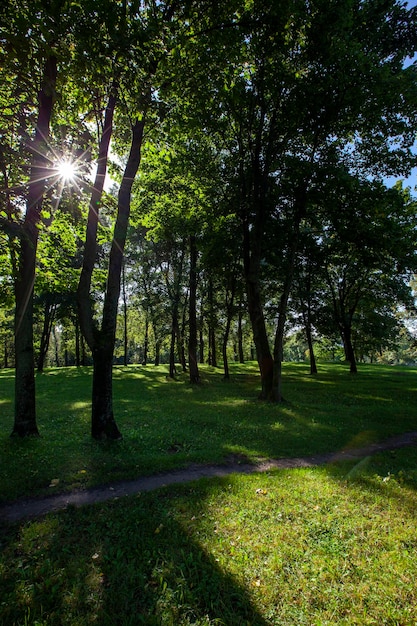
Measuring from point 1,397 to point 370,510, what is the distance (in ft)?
62.2

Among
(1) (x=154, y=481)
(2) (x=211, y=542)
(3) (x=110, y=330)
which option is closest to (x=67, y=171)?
(3) (x=110, y=330)

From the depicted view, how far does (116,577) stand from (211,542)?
131 centimetres

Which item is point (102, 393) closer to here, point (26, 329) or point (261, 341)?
point (26, 329)

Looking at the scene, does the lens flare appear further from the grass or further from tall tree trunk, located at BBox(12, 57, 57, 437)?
the grass

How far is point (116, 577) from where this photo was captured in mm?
3801

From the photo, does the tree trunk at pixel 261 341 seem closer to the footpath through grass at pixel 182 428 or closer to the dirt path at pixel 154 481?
the footpath through grass at pixel 182 428

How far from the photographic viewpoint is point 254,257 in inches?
650

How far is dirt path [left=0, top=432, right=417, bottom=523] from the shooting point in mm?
5568

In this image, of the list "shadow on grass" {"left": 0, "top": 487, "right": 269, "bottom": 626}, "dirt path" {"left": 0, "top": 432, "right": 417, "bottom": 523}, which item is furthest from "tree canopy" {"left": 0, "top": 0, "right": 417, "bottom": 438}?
"shadow on grass" {"left": 0, "top": 487, "right": 269, "bottom": 626}

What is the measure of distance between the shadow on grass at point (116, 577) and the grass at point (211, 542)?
0.02 m

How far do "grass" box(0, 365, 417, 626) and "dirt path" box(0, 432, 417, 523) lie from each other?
0.34 meters

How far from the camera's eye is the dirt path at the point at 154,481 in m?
5.57

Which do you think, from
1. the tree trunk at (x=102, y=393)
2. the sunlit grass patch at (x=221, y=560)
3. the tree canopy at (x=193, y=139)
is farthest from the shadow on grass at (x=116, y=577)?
the tree canopy at (x=193, y=139)

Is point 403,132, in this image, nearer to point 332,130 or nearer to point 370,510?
point 332,130
